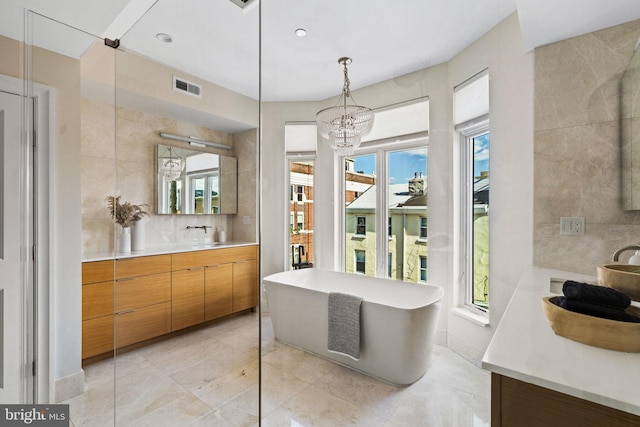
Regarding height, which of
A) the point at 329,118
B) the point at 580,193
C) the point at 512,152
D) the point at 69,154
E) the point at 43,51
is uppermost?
the point at 43,51

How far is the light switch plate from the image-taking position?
109 cm

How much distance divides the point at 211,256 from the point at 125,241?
2.36 feet

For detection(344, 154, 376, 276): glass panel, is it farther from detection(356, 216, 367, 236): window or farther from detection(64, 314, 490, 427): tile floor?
detection(64, 314, 490, 427): tile floor

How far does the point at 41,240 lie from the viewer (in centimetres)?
171

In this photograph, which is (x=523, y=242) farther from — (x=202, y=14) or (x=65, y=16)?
(x=65, y=16)

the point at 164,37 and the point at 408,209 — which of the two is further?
the point at 164,37

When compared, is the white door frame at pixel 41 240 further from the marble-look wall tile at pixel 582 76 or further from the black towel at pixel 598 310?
the marble-look wall tile at pixel 582 76

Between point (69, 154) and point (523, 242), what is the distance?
2.67 meters

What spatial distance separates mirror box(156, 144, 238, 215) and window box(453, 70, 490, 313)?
1156 millimetres

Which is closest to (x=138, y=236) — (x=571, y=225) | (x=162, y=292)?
(x=162, y=292)

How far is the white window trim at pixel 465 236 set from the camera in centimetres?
126

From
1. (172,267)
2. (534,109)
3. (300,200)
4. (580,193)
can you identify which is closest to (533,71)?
(534,109)

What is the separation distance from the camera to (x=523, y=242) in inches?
45.6

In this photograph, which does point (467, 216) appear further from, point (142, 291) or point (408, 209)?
point (142, 291)
